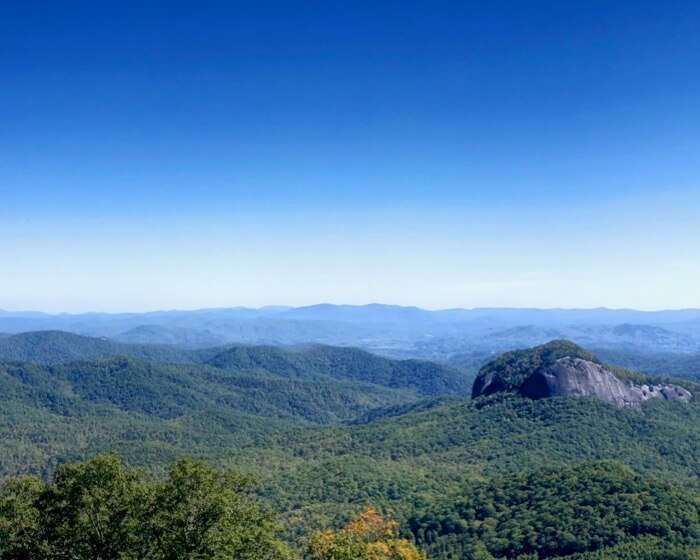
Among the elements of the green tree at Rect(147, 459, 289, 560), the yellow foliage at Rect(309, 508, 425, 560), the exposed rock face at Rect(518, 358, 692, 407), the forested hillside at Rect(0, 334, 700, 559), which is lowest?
the forested hillside at Rect(0, 334, 700, 559)

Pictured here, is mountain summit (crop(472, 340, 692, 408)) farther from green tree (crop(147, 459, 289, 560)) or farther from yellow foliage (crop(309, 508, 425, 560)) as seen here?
green tree (crop(147, 459, 289, 560))

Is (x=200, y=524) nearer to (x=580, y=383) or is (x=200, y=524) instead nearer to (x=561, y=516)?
(x=561, y=516)

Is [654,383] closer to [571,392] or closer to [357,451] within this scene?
[571,392]

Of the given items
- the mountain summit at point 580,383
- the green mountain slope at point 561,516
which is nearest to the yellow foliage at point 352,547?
the green mountain slope at point 561,516

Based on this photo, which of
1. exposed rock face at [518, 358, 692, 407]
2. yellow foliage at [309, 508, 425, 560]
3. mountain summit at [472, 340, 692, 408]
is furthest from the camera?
mountain summit at [472, 340, 692, 408]

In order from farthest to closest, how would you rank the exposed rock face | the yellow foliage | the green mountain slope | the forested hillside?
the exposed rock face → the forested hillside → the green mountain slope → the yellow foliage

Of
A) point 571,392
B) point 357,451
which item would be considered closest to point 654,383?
point 571,392

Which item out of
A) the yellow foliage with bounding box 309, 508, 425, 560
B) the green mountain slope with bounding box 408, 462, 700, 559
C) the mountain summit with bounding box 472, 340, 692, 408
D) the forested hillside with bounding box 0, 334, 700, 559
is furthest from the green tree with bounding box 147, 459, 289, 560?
the mountain summit with bounding box 472, 340, 692, 408

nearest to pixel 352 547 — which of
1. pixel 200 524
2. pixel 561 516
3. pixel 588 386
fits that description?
pixel 200 524
